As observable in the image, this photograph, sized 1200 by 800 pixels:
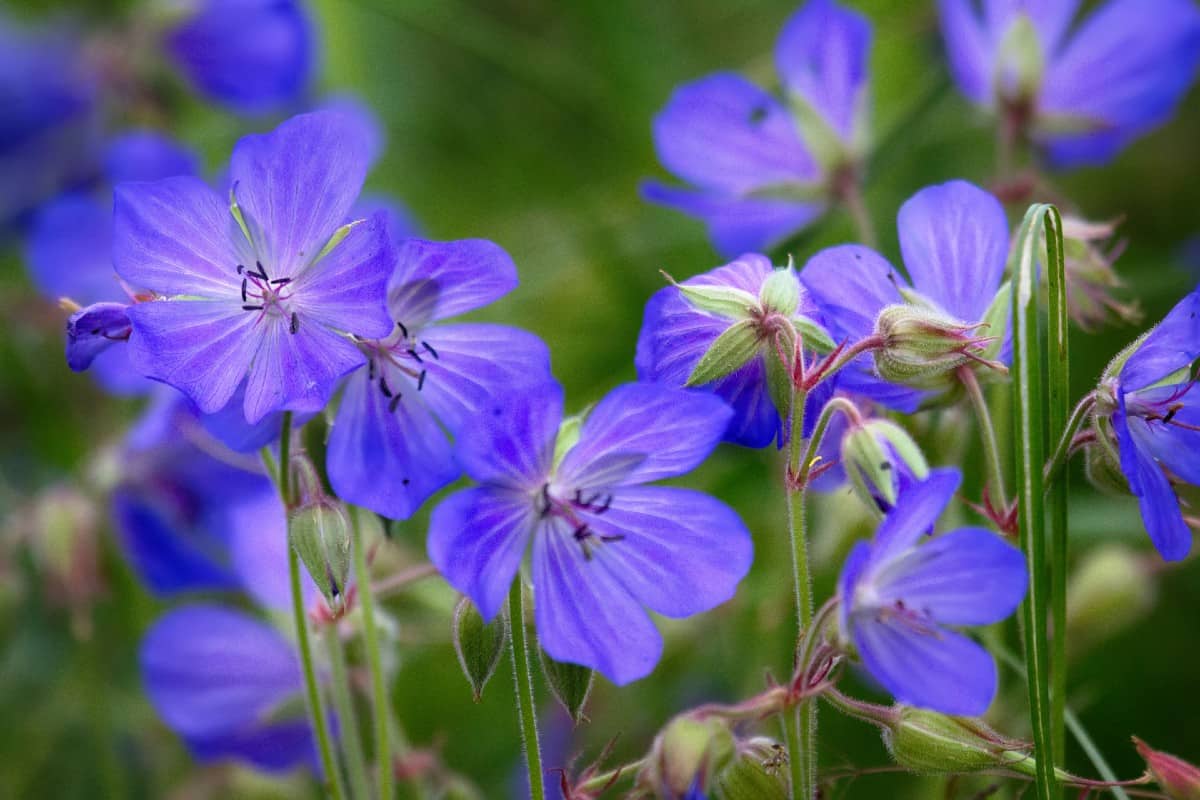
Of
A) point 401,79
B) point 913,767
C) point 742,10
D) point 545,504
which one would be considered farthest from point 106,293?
point 742,10

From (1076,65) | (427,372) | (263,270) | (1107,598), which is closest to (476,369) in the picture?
(427,372)

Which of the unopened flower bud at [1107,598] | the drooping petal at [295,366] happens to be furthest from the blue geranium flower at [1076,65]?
the drooping petal at [295,366]

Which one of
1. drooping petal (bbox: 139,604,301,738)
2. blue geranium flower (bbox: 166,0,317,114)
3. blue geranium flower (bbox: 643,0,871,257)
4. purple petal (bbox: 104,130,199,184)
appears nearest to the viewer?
drooping petal (bbox: 139,604,301,738)

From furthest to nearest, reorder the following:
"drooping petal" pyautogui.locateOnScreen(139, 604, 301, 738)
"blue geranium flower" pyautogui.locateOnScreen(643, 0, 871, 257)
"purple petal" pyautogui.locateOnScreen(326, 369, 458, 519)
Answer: "blue geranium flower" pyautogui.locateOnScreen(643, 0, 871, 257)
"drooping petal" pyautogui.locateOnScreen(139, 604, 301, 738)
"purple petal" pyautogui.locateOnScreen(326, 369, 458, 519)

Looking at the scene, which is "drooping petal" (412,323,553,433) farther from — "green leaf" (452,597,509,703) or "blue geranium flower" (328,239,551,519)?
"green leaf" (452,597,509,703)

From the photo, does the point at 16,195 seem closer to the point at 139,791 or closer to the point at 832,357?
the point at 139,791

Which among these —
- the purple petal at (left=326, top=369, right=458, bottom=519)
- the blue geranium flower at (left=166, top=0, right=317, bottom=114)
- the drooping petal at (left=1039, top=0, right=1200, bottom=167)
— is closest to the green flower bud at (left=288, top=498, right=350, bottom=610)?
the purple petal at (left=326, top=369, right=458, bottom=519)

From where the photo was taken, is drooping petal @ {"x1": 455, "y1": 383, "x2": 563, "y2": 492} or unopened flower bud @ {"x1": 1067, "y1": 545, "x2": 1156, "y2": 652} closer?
drooping petal @ {"x1": 455, "y1": 383, "x2": 563, "y2": 492}
